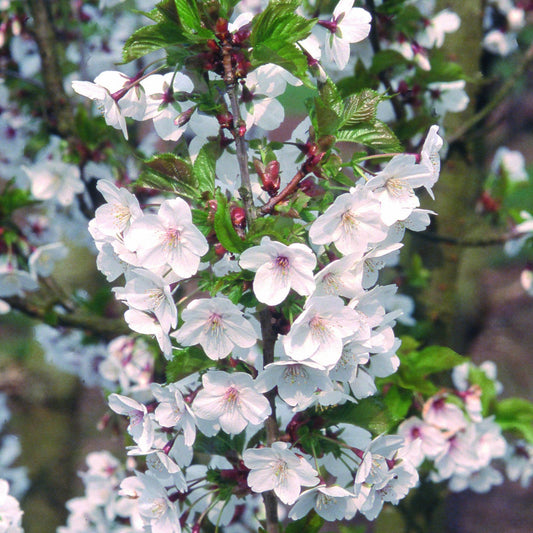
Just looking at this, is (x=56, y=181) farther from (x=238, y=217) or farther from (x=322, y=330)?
(x=322, y=330)

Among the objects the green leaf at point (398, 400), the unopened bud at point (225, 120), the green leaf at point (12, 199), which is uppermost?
the unopened bud at point (225, 120)

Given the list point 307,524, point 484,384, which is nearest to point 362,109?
Answer: point 307,524

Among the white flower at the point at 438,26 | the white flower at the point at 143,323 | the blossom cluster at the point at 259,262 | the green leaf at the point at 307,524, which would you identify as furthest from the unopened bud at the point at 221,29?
the white flower at the point at 438,26

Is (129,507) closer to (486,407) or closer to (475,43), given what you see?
(486,407)

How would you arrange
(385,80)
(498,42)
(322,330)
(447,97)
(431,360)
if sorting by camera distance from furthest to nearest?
(498,42)
(447,97)
(385,80)
(431,360)
(322,330)

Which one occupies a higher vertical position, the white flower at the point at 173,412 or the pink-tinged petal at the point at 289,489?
the white flower at the point at 173,412

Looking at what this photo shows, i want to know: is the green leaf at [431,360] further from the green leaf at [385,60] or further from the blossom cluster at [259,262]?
the green leaf at [385,60]

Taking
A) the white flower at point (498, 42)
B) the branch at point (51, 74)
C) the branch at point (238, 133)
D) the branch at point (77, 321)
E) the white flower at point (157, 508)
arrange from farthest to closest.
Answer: the white flower at point (498, 42), the branch at point (51, 74), the branch at point (77, 321), the white flower at point (157, 508), the branch at point (238, 133)
